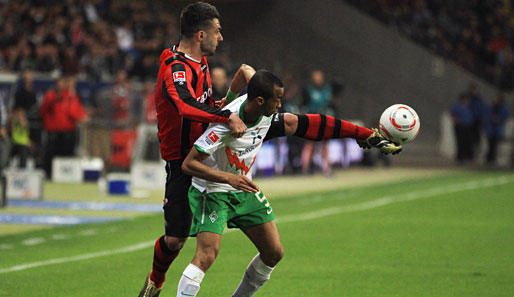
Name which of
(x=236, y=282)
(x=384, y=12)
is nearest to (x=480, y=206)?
(x=236, y=282)

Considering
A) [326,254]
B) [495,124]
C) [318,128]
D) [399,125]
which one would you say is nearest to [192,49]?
[318,128]

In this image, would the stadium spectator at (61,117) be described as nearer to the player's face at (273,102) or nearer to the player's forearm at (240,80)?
Result: the player's forearm at (240,80)

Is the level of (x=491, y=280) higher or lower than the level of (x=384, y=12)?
lower

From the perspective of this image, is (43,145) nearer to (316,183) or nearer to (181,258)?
(316,183)

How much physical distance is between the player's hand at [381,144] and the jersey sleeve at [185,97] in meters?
1.10

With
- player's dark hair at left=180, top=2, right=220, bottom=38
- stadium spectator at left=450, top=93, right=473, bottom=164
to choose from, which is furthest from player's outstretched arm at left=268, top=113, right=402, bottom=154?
stadium spectator at left=450, top=93, right=473, bottom=164

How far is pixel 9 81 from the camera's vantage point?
18.1 meters

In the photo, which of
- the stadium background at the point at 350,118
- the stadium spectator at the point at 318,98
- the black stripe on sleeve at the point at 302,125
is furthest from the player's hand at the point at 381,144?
the stadium spectator at the point at 318,98

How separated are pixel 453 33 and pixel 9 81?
2270cm

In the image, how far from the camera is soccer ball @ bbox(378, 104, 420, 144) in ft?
22.1

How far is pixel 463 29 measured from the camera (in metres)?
37.2

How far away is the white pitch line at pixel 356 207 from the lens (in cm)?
1010

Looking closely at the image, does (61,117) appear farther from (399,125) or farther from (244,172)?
(399,125)

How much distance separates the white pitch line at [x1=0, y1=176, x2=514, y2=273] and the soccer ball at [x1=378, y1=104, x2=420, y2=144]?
453 centimetres
